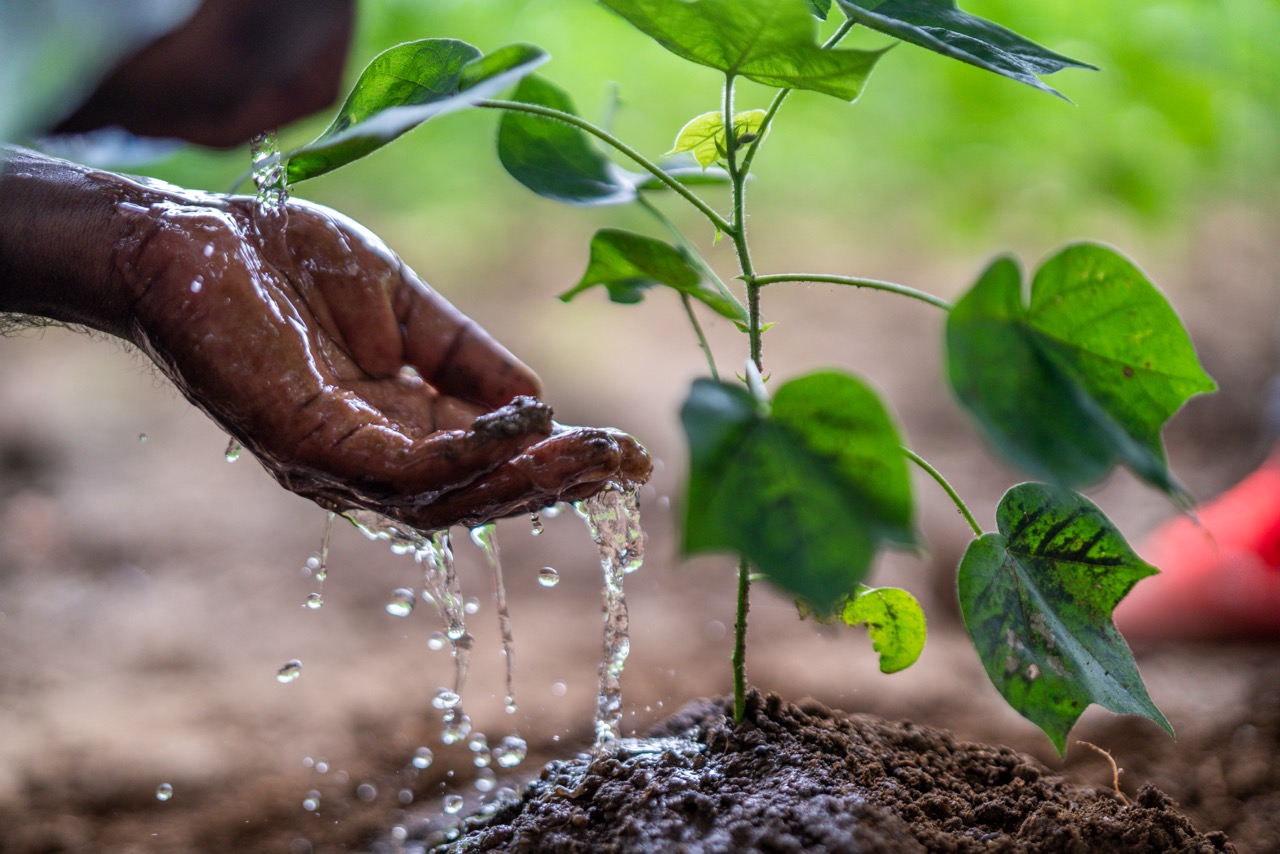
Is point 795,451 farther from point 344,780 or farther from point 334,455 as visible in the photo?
point 344,780

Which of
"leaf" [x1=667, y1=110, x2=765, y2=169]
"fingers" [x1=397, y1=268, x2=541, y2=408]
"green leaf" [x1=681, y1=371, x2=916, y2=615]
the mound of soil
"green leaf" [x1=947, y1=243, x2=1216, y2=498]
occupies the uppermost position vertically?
"leaf" [x1=667, y1=110, x2=765, y2=169]

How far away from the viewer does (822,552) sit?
57 cm

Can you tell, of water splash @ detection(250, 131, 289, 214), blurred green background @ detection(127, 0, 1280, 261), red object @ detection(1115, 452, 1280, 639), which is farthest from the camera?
blurred green background @ detection(127, 0, 1280, 261)

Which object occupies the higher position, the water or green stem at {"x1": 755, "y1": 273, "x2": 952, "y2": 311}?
green stem at {"x1": 755, "y1": 273, "x2": 952, "y2": 311}

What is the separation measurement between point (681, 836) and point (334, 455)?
43 centimetres

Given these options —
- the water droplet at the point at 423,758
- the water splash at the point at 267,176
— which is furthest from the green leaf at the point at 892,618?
the water droplet at the point at 423,758

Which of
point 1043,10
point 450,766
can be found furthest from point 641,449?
point 1043,10

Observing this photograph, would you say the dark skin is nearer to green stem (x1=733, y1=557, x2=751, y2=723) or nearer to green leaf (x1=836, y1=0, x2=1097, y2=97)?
green stem (x1=733, y1=557, x2=751, y2=723)

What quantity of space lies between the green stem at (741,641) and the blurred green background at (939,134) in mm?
2328

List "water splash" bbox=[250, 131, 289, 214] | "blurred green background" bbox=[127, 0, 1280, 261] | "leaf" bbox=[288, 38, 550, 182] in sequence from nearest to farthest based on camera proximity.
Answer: "leaf" bbox=[288, 38, 550, 182]
"water splash" bbox=[250, 131, 289, 214]
"blurred green background" bbox=[127, 0, 1280, 261]

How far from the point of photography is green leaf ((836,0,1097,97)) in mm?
706

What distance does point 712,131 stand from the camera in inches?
35.1

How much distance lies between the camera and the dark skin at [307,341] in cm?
83

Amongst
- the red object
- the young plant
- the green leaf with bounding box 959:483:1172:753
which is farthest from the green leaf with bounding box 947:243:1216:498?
the red object
